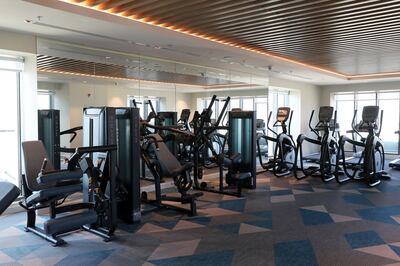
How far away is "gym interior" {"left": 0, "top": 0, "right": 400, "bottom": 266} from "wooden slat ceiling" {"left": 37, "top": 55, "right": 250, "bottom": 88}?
2 centimetres

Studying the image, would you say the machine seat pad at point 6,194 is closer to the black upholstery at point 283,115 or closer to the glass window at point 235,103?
the black upholstery at point 283,115

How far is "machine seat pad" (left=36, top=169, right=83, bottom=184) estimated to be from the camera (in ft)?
11.9

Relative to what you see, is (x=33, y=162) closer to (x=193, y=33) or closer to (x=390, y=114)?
(x=193, y=33)

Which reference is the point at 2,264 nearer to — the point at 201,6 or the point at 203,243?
the point at 203,243

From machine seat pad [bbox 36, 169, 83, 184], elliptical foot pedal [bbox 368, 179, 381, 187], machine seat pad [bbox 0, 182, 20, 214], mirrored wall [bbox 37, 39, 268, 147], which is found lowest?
elliptical foot pedal [bbox 368, 179, 381, 187]

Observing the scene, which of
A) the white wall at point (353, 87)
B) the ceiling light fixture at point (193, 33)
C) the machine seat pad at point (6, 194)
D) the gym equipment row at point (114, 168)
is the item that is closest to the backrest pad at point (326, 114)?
the gym equipment row at point (114, 168)

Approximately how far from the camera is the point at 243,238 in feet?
13.2

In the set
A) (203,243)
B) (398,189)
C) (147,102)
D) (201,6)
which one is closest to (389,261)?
(203,243)

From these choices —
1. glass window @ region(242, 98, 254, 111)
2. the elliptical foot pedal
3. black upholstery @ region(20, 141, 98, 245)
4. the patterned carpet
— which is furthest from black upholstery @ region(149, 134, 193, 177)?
glass window @ region(242, 98, 254, 111)

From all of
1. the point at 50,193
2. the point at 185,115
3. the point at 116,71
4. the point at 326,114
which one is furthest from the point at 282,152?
the point at 50,193

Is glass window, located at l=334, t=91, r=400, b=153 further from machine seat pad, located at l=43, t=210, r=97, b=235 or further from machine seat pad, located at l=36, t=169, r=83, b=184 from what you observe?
machine seat pad, located at l=36, t=169, r=83, b=184

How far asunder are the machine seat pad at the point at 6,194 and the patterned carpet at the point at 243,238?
1898mm

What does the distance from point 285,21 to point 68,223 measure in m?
3.94

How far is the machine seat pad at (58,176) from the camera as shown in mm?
3613
